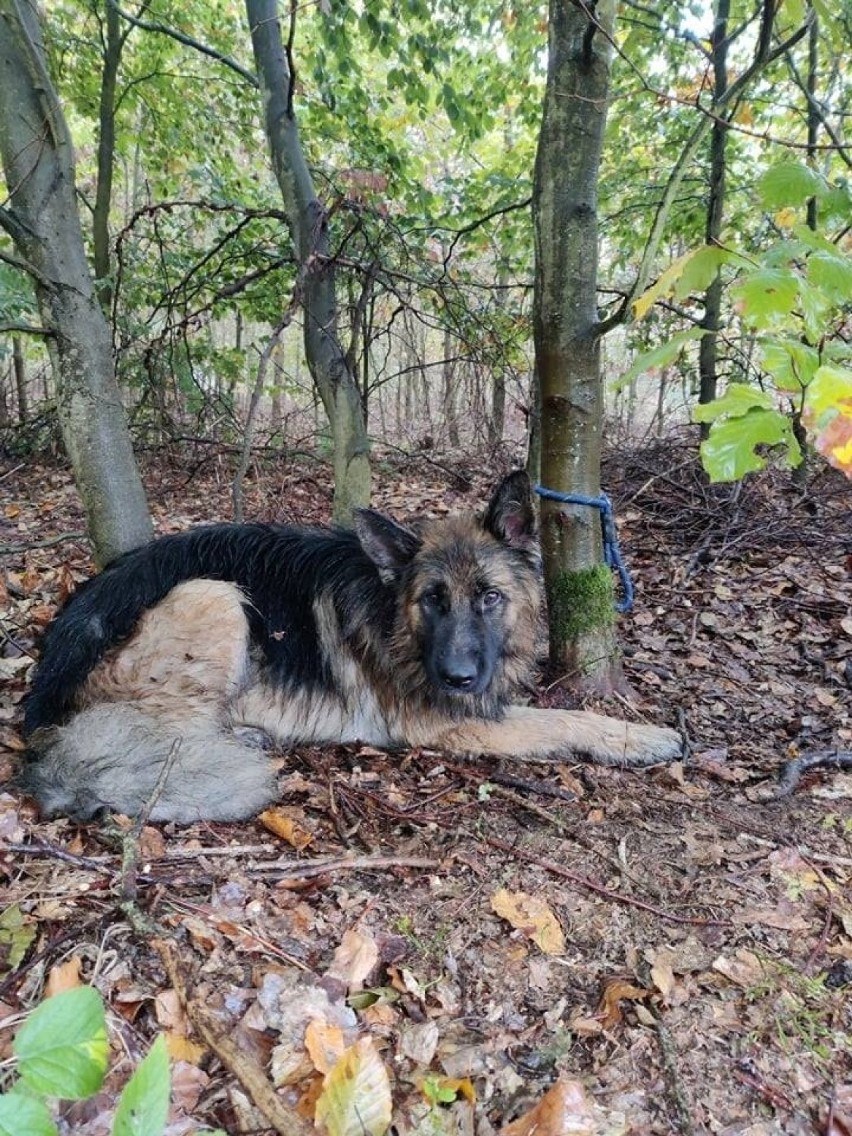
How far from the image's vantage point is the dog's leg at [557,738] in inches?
126

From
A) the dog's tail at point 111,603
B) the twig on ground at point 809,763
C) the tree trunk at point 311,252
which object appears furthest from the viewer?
the tree trunk at point 311,252

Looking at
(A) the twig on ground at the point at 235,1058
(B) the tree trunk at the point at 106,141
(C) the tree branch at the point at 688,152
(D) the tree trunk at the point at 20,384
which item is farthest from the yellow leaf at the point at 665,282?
(D) the tree trunk at the point at 20,384

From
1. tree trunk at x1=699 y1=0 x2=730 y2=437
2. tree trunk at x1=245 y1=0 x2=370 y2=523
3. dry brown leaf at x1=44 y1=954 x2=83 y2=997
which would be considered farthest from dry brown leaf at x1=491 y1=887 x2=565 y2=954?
tree trunk at x1=699 y1=0 x2=730 y2=437

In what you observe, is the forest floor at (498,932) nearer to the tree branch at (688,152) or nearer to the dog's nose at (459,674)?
the dog's nose at (459,674)

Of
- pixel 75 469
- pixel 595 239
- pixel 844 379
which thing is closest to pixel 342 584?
pixel 75 469

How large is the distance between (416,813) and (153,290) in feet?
25.6

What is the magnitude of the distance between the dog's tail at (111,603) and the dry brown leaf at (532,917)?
2151 millimetres

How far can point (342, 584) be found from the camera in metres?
3.64

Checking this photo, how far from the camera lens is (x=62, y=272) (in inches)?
141

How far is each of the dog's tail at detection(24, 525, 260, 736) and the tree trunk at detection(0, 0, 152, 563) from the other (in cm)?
52

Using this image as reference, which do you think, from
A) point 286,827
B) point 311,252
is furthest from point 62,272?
point 286,827

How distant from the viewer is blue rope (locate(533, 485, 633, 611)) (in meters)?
3.35

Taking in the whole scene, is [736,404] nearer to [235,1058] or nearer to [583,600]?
[583,600]

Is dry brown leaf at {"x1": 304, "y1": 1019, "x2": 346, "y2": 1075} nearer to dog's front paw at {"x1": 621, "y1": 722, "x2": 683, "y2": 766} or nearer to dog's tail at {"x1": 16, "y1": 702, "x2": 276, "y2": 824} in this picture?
dog's tail at {"x1": 16, "y1": 702, "x2": 276, "y2": 824}
